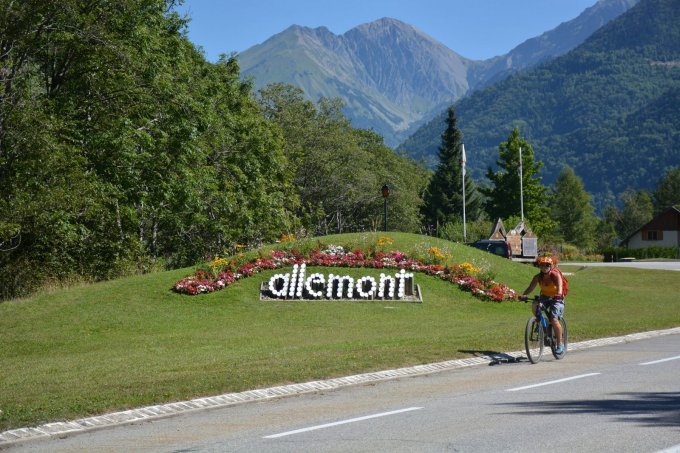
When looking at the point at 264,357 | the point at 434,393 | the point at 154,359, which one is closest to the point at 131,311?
the point at 154,359

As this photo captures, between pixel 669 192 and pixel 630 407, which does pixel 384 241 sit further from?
pixel 669 192

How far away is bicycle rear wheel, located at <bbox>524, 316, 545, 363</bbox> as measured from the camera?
15831 mm

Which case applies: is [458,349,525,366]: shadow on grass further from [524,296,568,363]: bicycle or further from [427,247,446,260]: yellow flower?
[427,247,446,260]: yellow flower

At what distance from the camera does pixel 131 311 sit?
25766mm

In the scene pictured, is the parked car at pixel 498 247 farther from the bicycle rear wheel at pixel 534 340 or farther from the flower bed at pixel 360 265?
the bicycle rear wheel at pixel 534 340

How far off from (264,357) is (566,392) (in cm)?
636

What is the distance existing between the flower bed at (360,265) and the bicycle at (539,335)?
14.0 metres

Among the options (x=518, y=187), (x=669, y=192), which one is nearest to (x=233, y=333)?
(x=518, y=187)

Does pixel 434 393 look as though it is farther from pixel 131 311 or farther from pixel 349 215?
pixel 349 215

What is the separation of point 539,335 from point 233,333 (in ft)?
32.6

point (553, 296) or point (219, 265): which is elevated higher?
point (219, 265)

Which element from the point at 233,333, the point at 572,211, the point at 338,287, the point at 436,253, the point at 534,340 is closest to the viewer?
the point at 534,340

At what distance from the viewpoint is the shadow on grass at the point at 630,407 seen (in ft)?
32.0

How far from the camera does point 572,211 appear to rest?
169 meters
